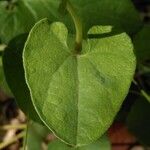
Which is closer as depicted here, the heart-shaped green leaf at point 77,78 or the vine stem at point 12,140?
the heart-shaped green leaf at point 77,78

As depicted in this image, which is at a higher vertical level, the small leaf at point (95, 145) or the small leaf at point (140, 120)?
the small leaf at point (95, 145)

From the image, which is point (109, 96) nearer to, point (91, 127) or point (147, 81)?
point (91, 127)

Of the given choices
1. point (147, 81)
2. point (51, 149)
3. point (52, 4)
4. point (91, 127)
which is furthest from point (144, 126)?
point (91, 127)

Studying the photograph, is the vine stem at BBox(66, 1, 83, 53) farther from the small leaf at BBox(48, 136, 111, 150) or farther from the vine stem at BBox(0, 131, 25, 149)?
the vine stem at BBox(0, 131, 25, 149)

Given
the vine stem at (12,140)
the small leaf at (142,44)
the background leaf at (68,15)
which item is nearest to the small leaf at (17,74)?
the background leaf at (68,15)

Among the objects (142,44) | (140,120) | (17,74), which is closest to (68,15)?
(17,74)

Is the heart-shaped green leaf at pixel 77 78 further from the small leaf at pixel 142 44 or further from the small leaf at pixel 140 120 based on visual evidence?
the small leaf at pixel 140 120

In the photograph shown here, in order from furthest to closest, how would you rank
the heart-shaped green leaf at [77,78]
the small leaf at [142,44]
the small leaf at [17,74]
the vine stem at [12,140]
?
1. the vine stem at [12,140]
2. the small leaf at [142,44]
3. the small leaf at [17,74]
4. the heart-shaped green leaf at [77,78]

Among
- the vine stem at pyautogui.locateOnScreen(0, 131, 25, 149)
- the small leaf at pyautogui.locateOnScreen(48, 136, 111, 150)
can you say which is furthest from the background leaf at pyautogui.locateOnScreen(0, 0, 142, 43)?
the vine stem at pyautogui.locateOnScreen(0, 131, 25, 149)
